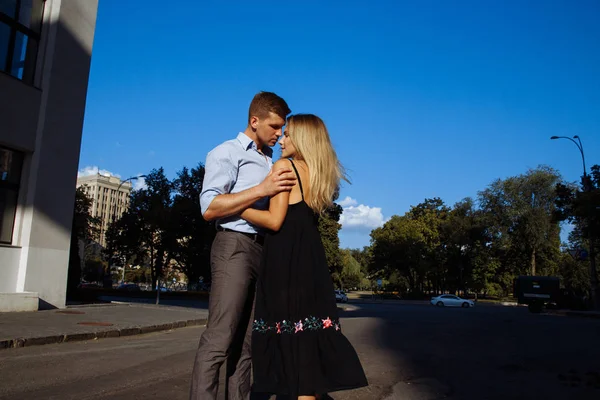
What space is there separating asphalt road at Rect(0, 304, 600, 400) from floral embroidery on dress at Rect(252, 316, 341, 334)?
5.62 ft

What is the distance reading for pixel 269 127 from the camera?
10.0 ft

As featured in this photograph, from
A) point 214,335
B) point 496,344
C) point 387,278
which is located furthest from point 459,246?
point 214,335

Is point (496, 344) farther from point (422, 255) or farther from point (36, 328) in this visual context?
point (422, 255)

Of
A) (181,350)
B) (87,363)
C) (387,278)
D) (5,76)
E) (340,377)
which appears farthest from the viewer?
(387,278)

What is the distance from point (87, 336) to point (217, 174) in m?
6.25

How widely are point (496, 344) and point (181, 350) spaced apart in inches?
216

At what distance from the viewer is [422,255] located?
5609cm

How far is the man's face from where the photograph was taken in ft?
9.94

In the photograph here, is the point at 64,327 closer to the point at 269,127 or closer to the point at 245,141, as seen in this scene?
the point at 245,141

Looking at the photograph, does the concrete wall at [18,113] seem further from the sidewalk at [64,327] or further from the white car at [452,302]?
the white car at [452,302]

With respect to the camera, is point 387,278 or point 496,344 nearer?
point 496,344

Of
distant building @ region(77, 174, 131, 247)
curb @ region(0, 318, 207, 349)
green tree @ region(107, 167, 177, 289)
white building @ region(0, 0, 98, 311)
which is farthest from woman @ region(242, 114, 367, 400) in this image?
distant building @ region(77, 174, 131, 247)

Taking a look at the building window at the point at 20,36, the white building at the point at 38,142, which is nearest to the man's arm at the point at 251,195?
the white building at the point at 38,142

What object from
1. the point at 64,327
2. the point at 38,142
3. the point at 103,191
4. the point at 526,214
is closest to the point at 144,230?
the point at 38,142
